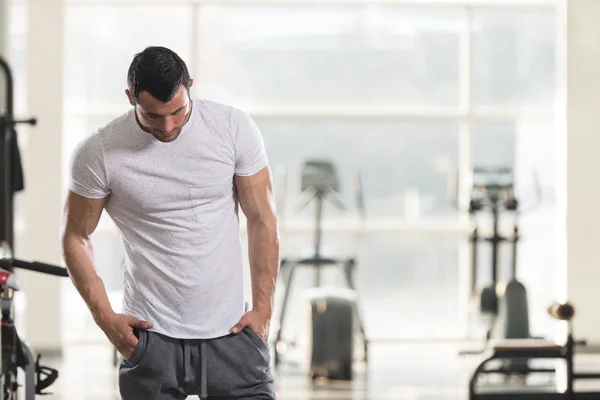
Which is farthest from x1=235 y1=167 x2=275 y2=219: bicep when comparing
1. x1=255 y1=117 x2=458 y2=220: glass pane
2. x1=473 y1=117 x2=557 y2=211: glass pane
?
x1=473 y1=117 x2=557 y2=211: glass pane

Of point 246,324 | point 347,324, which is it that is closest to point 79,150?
point 246,324

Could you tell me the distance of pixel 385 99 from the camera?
857 centimetres

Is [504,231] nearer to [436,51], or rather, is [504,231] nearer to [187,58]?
[436,51]

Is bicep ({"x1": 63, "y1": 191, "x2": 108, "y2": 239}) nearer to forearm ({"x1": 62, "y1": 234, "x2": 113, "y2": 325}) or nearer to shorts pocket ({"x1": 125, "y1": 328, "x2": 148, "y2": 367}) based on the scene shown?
forearm ({"x1": 62, "y1": 234, "x2": 113, "y2": 325})

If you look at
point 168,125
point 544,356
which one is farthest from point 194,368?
point 544,356

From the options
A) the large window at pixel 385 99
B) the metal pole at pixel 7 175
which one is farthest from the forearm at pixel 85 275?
Answer: the large window at pixel 385 99

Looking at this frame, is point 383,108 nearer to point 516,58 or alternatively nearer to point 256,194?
point 516,58

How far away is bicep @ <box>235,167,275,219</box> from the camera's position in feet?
7.83

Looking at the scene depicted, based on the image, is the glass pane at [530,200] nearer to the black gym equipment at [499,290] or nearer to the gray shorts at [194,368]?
the black gym equipment at [499,290]

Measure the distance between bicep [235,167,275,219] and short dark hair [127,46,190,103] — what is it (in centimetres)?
28

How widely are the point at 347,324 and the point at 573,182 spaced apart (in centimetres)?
236

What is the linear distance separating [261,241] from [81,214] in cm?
39

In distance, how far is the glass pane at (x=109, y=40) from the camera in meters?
8.38

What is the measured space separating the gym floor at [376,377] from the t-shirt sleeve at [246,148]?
382 cm
